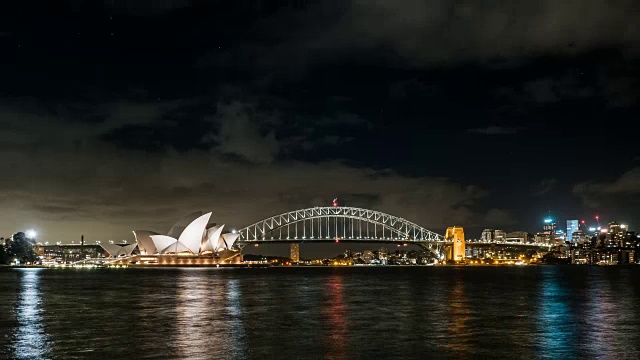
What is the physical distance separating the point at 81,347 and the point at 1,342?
3748 millimetres

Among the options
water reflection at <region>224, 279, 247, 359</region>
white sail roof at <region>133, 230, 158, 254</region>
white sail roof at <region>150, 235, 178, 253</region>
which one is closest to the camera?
water reflection at <region>224, 279, 247, 359</region>

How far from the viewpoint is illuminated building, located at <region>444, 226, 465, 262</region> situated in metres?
181

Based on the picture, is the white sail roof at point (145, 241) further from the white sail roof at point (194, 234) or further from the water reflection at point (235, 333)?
the water reflection at point (235, 333)

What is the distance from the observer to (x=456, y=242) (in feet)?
595

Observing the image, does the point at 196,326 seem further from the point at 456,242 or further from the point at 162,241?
the point at 456,242

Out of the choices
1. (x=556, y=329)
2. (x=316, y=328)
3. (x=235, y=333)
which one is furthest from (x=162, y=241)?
(x=556, y=329)

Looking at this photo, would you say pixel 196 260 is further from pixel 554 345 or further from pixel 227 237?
pixel 554 345

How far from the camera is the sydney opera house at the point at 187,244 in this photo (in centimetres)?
14150

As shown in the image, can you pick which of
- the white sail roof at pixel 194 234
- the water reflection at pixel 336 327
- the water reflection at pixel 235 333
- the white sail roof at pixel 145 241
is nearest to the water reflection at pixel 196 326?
the water reflection at pixel 235 333

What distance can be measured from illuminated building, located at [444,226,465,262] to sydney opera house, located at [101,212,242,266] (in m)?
60.7

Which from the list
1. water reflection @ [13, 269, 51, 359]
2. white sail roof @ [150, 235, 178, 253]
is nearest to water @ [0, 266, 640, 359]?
water reflection @ [13, 269, 51, 359]

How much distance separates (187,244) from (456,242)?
249 feet

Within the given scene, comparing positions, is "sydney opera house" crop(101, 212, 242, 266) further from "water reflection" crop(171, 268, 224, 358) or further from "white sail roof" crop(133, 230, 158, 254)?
"water reflection" crop(171, 268, 224, 358)

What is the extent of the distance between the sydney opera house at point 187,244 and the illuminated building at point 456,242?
199 ft
